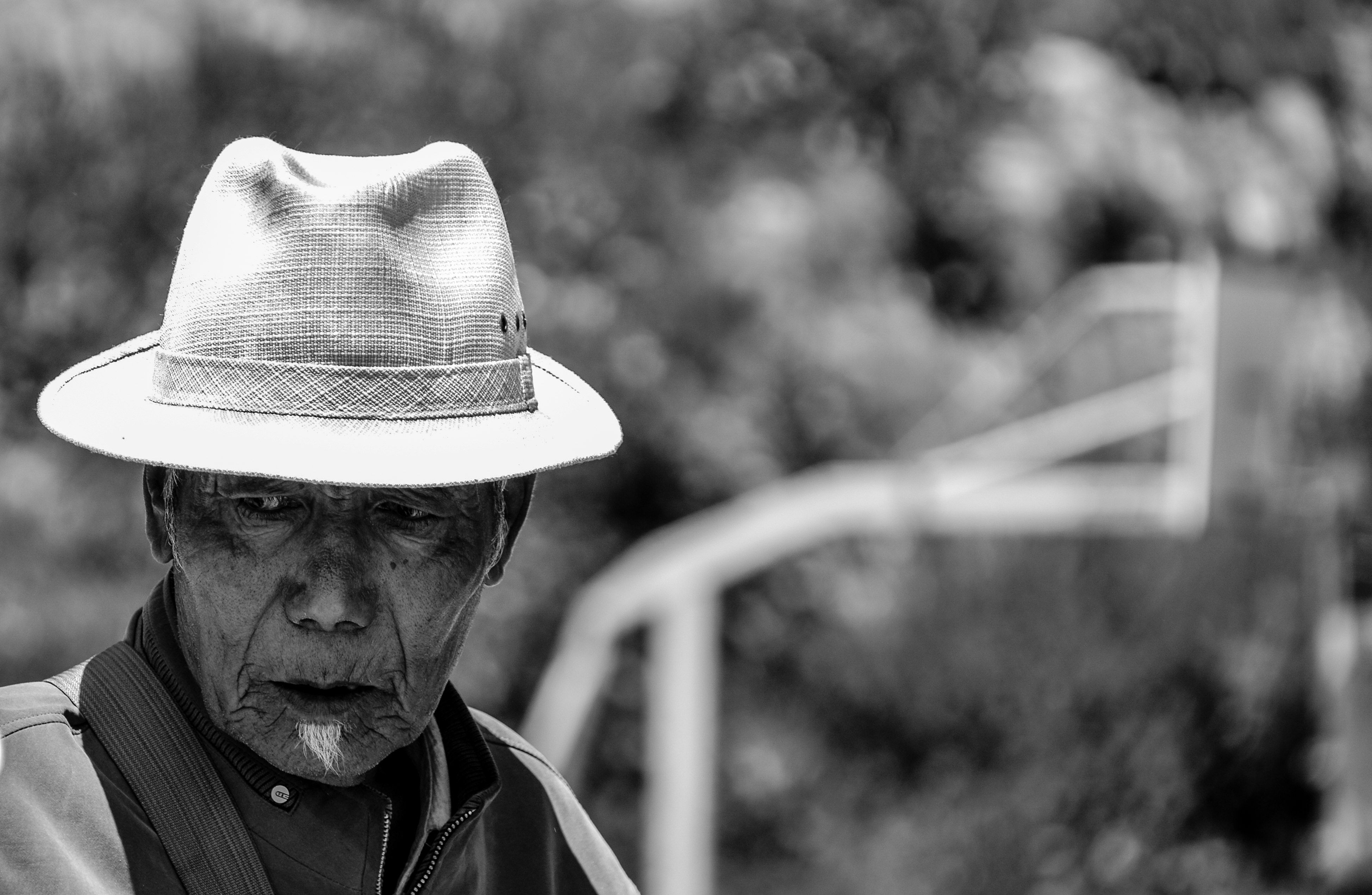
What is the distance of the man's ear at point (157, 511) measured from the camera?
1.69 m

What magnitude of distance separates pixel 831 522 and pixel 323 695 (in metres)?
4.37

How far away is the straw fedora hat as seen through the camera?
5.04 ft

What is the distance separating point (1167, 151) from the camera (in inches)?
390

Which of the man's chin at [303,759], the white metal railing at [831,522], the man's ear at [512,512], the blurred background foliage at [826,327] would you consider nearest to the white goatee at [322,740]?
the man's chin at [303,759]

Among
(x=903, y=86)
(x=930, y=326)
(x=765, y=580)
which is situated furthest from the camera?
(x=903, y=86)

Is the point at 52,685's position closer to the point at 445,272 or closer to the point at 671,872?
the point at 445,272

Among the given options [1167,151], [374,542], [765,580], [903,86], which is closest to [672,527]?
[765,580]

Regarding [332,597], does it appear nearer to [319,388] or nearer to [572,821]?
[319,388]

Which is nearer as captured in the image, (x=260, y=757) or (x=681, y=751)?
(x=260, y=757)

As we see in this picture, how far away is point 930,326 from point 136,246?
4044 mm

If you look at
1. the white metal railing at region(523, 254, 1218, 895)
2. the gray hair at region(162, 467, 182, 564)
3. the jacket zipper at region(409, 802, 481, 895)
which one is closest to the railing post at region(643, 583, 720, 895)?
the white metal railing at region(523, 254, 1218, 895)

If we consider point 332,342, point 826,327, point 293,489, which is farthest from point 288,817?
point 826,327

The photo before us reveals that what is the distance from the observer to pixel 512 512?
1830mm

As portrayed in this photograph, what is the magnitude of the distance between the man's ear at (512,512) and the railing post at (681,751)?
3733 mm
